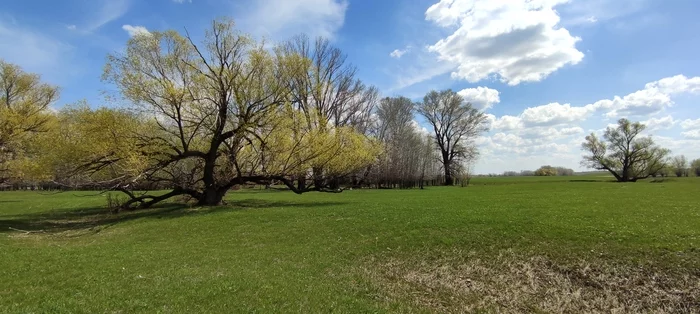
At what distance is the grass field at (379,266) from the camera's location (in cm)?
869

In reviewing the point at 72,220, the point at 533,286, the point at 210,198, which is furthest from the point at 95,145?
the point at 533,286

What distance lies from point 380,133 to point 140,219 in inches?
2081

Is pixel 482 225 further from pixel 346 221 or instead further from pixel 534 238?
pixel 346 221

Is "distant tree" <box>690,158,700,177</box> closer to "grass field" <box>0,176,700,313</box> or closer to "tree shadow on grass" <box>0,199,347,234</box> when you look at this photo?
"grass field" <box>0,176,700,313</box>

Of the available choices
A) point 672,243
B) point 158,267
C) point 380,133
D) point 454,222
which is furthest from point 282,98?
point 380,133

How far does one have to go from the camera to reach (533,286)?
33.8 feet

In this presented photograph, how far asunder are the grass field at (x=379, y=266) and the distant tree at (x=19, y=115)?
22.6 meters

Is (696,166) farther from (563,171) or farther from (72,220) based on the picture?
(72,220)

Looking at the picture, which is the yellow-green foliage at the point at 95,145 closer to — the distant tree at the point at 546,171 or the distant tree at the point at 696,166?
the distant tree at the point at 696,166

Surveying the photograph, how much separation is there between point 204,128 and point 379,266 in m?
21.3

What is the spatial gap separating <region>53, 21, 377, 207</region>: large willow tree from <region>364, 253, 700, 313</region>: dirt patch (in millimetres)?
18802

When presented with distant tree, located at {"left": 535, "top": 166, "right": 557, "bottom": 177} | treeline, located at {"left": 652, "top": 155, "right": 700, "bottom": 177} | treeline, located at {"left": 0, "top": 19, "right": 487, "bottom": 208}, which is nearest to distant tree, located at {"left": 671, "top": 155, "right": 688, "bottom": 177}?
treeline, located at {"left": 652, "top": 155, "right": 700, "bottom": 177}

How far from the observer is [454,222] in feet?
54.7

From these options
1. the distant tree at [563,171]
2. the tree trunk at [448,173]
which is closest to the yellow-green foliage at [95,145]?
the tree trunk at [448,173]
